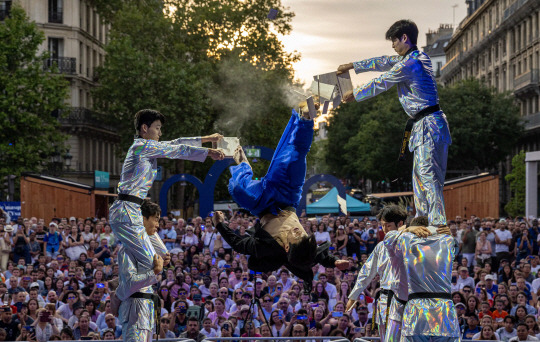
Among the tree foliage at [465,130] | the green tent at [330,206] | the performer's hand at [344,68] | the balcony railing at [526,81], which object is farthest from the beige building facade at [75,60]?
the performer's hand at [344,68]

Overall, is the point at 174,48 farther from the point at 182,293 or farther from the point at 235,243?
the point at 235,243

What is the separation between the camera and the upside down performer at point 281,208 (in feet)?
21.7

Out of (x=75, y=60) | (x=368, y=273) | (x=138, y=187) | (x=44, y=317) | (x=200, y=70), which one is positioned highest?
(x=75, y=60)

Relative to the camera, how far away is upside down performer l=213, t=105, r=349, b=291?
6.61 meters

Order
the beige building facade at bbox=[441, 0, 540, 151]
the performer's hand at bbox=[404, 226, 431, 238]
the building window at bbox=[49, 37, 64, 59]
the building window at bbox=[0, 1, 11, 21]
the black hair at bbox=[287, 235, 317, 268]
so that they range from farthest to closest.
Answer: the beige building facade at bbox=[441, 0, 540, 151] < the building window at bbox=[49, 37, 64, 59] < the building window at bbox=[0, 1, 11, 21] < the performer's hand at bbox=[404, 226, 431, 238] < the black hair at bbox=[287, 235, 317, 268]

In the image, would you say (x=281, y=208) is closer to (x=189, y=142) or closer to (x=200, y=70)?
(x=189, y=142)

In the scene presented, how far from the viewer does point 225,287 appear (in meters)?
14.4

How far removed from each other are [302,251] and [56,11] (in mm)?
46333

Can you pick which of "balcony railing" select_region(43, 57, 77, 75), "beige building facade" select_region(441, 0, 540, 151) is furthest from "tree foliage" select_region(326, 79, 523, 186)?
"balcony railing" select_region(43, 57, 77, 75)

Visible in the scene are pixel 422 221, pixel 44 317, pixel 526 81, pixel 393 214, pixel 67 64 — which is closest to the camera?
pixel 422 221

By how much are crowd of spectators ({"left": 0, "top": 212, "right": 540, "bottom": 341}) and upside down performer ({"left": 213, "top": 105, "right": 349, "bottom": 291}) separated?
4939 millimetres

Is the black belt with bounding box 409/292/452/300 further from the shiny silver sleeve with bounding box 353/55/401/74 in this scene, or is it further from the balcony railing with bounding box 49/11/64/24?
the balcony railing with bounding box 49/11/64/24

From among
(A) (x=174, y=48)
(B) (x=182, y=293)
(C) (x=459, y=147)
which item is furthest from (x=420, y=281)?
(C) (x=459, y=147)

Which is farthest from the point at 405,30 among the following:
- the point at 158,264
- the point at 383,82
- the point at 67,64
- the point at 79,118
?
the point at 79,118
